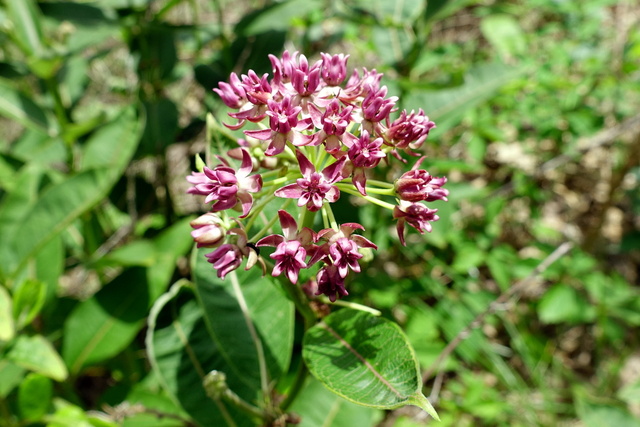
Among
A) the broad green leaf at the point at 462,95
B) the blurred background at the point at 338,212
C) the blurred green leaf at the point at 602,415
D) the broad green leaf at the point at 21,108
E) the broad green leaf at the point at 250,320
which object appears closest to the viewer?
the broad green leaf at the point at 250,320

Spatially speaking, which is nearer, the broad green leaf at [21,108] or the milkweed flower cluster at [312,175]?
the milkweed flower cluster at [312,175]

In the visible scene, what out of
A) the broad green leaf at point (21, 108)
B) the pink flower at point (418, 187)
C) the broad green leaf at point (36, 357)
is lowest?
the broad green leaf at point (36, 357)

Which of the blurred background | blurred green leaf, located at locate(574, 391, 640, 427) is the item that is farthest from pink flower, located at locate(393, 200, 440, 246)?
blurred green leaf, located at locate(574, 391, 640, 427)

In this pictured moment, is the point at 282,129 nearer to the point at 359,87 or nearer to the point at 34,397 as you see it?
the point at 359,87

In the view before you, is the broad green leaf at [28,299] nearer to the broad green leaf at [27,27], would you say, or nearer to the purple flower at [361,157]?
the broad green leaf at [27,27]

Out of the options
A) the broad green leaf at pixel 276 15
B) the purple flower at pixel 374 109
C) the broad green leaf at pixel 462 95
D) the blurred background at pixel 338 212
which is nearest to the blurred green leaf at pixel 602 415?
the blurred background at pixel 338 212

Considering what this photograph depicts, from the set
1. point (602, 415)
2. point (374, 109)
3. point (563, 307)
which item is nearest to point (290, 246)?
point (374, 109)

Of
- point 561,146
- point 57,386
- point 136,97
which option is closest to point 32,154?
point 136,97
